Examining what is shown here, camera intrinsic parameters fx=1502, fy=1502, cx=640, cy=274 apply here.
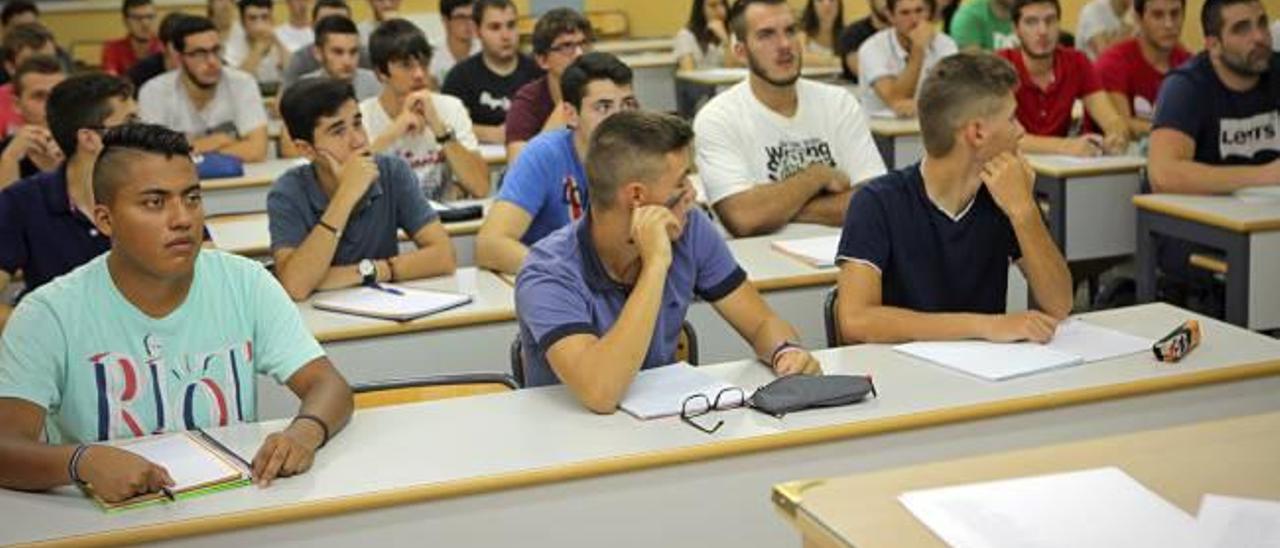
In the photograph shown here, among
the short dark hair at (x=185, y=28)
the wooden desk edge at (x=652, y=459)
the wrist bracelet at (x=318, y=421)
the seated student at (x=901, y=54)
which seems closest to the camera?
the wooden desk edge at (x=652, y=459)

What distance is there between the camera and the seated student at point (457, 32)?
7.35 meters

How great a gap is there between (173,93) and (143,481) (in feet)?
14.2

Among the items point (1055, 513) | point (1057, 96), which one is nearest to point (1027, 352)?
point (1055, 513)

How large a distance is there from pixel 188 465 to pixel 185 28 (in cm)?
408

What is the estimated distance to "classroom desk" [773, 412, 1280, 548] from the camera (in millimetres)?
1712

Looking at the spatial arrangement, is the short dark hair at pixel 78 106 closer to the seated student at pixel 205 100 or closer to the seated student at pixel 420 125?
the seated student at pixel 420 125

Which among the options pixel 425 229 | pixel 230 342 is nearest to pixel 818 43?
pixel 425 229

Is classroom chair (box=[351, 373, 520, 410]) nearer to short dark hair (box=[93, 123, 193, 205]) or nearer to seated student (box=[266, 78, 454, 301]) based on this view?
short dark hair (box=[93, 123, 193, 205])

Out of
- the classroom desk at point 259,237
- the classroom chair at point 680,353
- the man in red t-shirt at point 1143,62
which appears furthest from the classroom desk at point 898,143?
the classroom chair at point 680,353

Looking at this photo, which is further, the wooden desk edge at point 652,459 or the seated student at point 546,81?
the seated student at point 546,81

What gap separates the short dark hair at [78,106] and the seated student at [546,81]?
5.60 feet

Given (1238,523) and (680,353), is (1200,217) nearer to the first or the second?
(680,353)

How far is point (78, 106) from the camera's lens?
3.76m

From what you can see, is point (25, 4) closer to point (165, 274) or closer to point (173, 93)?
point (173, 93)
